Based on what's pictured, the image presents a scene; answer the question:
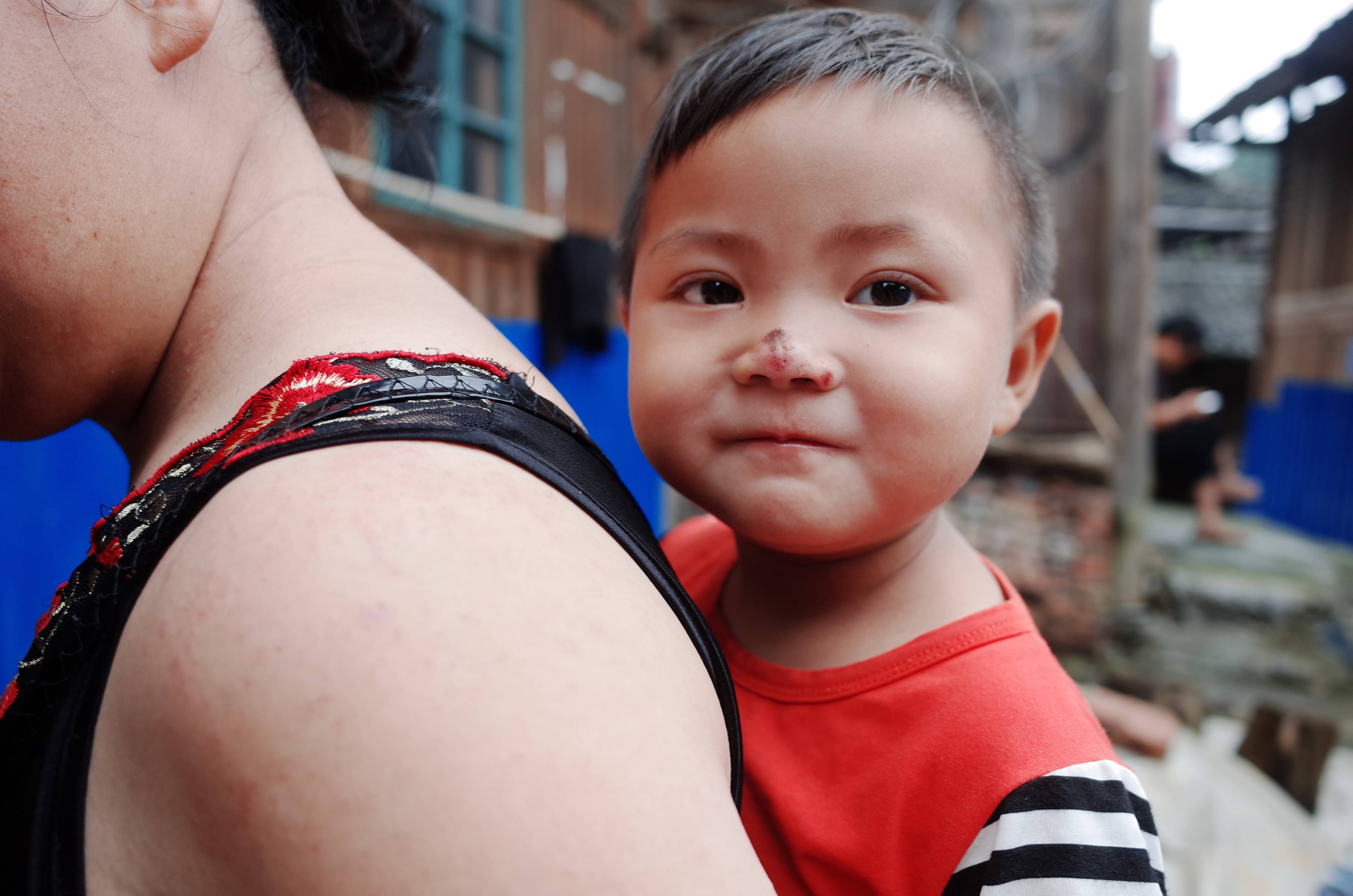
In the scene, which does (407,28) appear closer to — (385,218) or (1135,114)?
(385,218)

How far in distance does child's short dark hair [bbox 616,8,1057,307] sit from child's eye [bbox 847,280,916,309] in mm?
217

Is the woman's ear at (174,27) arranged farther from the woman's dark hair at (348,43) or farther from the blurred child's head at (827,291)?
the blurred child's head at (827,291)

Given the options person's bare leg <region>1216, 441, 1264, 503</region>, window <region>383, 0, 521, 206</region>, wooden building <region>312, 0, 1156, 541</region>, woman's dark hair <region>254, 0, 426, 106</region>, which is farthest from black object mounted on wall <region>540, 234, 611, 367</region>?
person's bare leg <region>1216, 441, 1264, 503</region>

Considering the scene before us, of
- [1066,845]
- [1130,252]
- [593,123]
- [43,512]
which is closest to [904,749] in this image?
[1066,845]

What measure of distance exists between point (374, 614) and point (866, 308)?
2.07ft

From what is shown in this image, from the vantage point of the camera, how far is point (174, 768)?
0.54 metres

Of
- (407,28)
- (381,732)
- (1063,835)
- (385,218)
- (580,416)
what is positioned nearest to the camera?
(381,732)

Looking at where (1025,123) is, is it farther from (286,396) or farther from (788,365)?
(286,396)

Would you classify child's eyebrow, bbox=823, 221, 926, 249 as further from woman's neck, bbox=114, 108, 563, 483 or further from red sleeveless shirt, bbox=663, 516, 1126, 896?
red sleeveless shirt, bbox=663, 516, 1126, 896

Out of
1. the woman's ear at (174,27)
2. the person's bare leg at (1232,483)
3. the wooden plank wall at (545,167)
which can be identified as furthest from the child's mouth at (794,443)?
the person's bare leg at (1232,483)

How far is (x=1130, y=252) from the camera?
5.75 m

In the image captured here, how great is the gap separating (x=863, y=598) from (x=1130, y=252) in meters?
5.67

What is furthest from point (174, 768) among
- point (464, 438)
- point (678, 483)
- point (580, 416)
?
Answer: point (580, 416)

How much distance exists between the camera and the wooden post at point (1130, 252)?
571 cm
